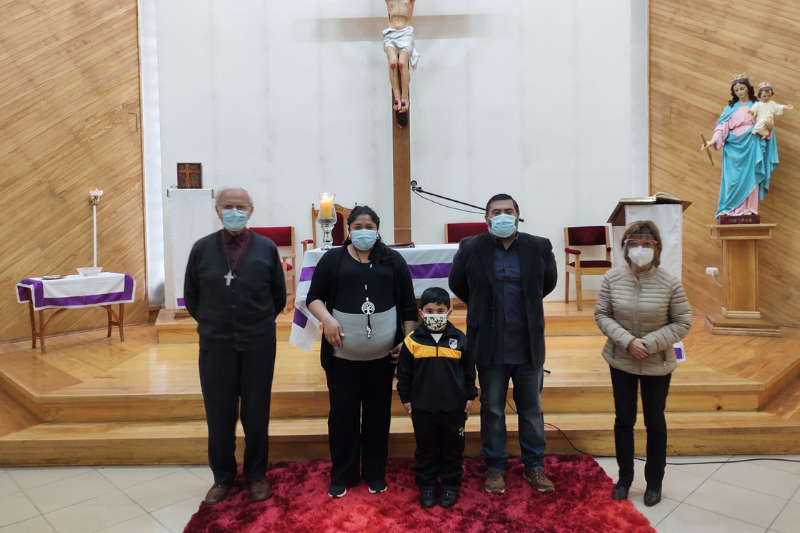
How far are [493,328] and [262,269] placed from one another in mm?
1081

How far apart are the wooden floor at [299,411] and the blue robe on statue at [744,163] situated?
160cm

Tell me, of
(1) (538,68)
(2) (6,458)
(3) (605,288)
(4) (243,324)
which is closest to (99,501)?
(2) (6,458)

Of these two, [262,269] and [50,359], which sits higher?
[262,269]

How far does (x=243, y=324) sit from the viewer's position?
244cm

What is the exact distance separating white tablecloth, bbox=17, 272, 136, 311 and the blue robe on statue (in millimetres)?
5343

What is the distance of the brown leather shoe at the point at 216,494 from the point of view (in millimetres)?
2488

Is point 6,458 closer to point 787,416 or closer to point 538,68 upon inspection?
point 787,416

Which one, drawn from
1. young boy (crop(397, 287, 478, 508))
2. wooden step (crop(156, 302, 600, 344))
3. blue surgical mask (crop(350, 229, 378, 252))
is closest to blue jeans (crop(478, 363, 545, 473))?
young boy (crop(397, 287, 478, 508))

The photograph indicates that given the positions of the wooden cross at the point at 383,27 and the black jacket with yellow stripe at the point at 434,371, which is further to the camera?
the wooden cross at the point at 383,27

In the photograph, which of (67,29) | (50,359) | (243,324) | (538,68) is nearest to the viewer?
(243,324)

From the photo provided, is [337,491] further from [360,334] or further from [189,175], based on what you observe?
[189,175]

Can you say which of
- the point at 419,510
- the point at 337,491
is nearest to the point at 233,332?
the point at 337,491

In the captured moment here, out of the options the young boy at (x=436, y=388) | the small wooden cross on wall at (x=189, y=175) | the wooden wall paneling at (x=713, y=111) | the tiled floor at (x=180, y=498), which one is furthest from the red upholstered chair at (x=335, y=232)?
the wooden wall paneling at (x=713, y=111)

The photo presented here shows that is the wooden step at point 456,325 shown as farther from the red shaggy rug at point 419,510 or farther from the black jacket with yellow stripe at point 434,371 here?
the black jacket with yellow stripe at point 434,371
